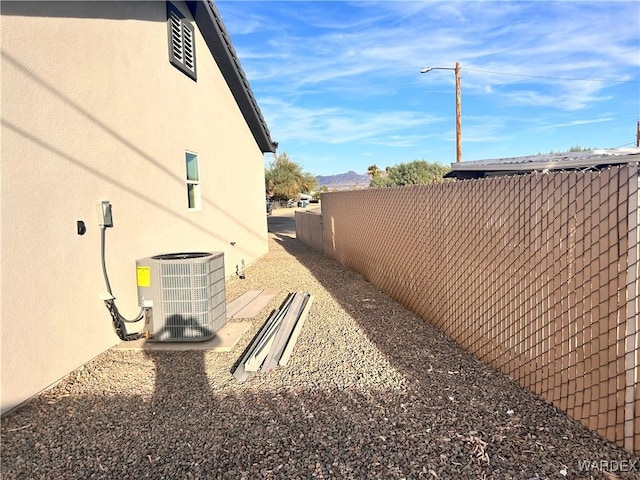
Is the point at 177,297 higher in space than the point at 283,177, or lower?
lower

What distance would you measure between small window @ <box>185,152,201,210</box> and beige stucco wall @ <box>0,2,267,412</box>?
46 cm

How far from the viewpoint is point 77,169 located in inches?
166

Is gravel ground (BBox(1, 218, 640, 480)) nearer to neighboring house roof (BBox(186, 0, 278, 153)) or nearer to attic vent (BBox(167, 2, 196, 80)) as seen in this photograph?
attic vent (BBox(167, 2, 196, 80))

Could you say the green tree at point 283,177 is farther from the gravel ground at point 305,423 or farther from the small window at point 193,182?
the gravel ground at point 305,423

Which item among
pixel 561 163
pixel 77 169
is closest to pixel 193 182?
pixel 77 169

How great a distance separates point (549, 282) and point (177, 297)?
389 cm

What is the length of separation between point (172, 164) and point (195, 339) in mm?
3147

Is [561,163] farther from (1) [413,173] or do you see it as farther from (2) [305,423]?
(1) [413,173]

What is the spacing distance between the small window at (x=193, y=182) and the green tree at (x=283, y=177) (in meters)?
39.0

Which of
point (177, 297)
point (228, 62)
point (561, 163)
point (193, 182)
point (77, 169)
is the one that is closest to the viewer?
point (77, 169)

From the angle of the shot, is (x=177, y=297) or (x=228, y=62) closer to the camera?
(x=177, y=297)

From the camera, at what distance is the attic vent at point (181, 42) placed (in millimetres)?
6777

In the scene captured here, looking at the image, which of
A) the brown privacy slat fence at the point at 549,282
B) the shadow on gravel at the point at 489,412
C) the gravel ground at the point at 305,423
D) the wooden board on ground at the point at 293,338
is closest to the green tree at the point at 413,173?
the wooden board on ground at the point at 293,338

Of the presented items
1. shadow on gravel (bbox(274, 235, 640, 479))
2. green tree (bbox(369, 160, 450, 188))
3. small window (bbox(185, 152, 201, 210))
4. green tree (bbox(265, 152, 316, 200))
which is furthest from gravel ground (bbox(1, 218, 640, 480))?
green tree (bbox(265, 152, 316, 200))
